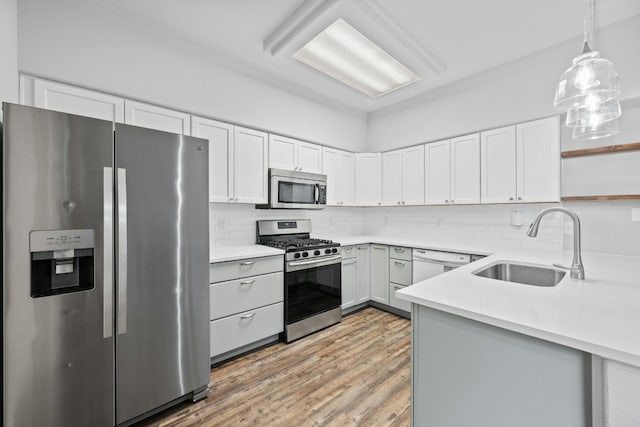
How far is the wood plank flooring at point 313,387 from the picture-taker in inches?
68.2

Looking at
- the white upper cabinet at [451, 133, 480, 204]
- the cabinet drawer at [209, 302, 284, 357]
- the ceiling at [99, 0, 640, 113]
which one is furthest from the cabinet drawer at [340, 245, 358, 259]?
the ceiling at [99, 0, 640, 113]

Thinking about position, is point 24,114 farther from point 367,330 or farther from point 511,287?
point 367,330

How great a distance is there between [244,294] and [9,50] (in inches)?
88.8

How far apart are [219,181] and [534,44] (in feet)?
11.2

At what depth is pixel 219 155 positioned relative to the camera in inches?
107

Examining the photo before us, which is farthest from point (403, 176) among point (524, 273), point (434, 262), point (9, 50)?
point (9, 50)

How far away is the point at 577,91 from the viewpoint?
1.46 metres

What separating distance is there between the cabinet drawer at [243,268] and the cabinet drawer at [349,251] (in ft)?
3.07

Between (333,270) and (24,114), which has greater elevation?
(24,114)

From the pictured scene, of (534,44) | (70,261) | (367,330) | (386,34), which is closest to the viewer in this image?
(70,261)

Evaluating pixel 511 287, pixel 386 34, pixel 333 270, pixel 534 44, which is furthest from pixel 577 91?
pixel 333 270

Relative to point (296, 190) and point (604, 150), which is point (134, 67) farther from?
point (604, 150)

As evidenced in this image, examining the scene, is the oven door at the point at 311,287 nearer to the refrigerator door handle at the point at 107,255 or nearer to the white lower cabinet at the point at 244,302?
the white lower cabinet at the point at 244,302

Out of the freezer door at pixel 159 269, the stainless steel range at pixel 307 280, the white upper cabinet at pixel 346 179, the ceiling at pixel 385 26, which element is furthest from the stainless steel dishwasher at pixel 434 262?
the freezer door at pixel 159 269
